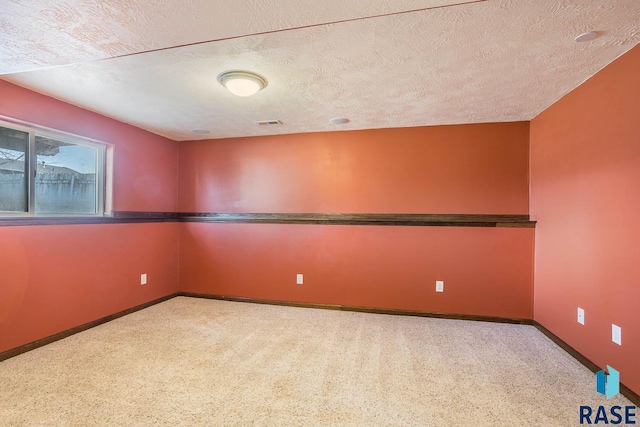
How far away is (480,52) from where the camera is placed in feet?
5.81

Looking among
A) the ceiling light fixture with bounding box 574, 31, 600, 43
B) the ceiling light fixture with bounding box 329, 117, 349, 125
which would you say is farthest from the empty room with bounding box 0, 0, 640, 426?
the ceiling light fixture with bounding box 329, 117, 349, 125

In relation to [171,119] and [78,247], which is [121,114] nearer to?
[171,119]

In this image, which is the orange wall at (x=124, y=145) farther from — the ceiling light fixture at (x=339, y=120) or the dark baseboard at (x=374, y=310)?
the ceiling light fixture at (x=339, y=120)

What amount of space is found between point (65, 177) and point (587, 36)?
416 cm

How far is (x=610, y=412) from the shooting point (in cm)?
167

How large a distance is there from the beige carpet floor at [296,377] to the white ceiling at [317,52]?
2.05 m

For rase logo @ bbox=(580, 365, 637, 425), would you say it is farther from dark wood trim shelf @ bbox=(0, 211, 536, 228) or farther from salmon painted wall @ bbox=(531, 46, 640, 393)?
dark wood trim shelf @ bbox=(0, 211, 536, 228)

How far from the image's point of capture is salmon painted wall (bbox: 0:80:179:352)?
2.27m

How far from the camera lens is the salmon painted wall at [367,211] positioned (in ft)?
10.3

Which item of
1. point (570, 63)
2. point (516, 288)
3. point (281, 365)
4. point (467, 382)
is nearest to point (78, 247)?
point (281, 365)

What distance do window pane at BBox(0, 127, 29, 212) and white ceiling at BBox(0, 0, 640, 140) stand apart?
0.48m

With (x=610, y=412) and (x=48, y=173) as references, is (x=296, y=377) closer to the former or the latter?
(x=610, y=412)

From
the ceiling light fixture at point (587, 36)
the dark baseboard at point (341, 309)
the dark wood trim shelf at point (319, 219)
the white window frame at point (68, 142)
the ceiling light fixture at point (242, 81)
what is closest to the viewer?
the ceiling light fixture at point (587, 36)

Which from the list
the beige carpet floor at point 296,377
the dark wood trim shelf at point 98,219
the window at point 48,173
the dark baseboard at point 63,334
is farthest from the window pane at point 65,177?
the beige carpet floor at point 296,377
